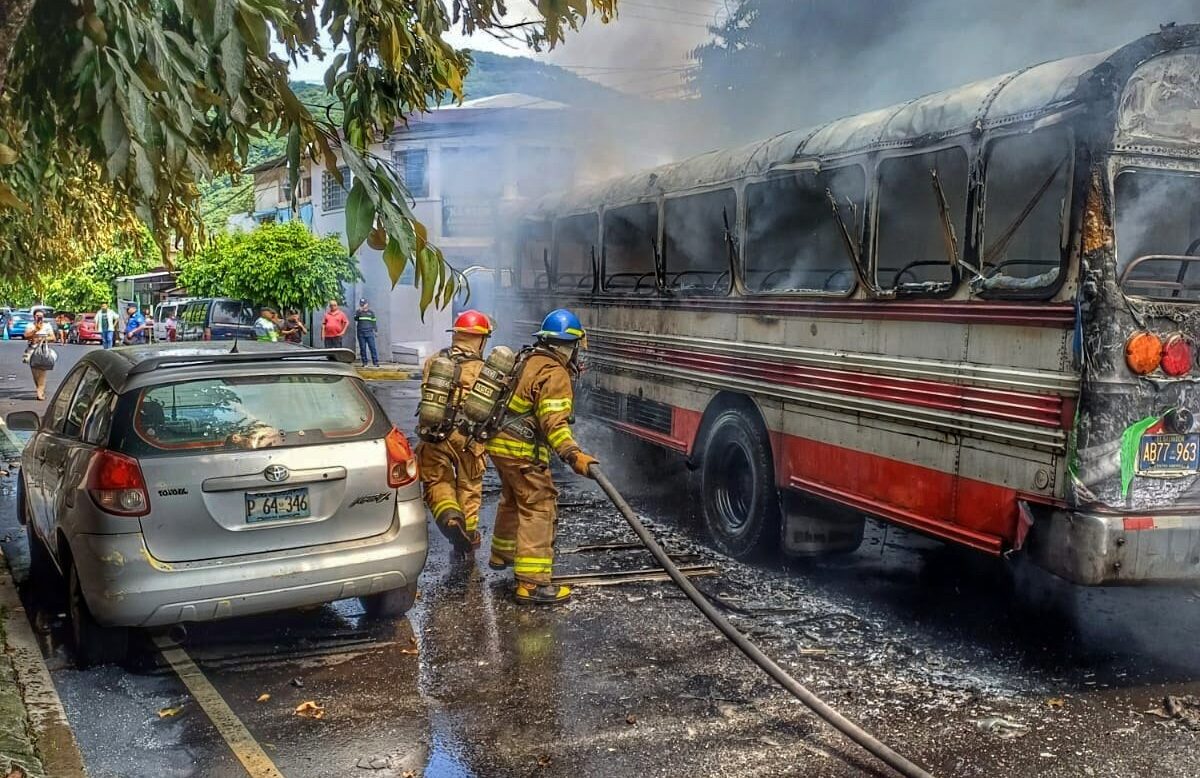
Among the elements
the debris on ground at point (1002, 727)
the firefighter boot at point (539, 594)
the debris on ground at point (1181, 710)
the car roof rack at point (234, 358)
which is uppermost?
the car roof rack at point (234, 358)

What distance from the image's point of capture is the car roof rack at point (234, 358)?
5016 mm

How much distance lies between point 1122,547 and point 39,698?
474 cm

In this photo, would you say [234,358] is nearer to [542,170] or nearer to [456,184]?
[542,170]

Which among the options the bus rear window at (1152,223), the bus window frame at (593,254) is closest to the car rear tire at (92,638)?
the bus rear window at (1152,223)

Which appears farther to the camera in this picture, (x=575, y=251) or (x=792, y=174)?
(x=575, y=251)

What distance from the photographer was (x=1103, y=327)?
4.53 meters

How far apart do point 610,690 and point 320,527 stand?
160 cm

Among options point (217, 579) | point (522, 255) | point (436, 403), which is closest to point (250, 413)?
point (217, 579)

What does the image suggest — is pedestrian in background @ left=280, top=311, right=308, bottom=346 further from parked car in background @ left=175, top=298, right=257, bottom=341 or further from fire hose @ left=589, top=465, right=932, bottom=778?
fire hose @ left=589, top=465, right=932, bottom=778

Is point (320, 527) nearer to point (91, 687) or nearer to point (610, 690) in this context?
point (91, 687)

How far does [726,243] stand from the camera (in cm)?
754

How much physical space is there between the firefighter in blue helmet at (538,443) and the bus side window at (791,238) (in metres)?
1.61

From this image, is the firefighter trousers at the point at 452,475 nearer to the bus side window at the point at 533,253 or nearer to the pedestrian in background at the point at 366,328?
the bus side window at the point at 533,253

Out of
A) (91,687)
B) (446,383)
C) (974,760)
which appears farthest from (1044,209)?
(91,687)
